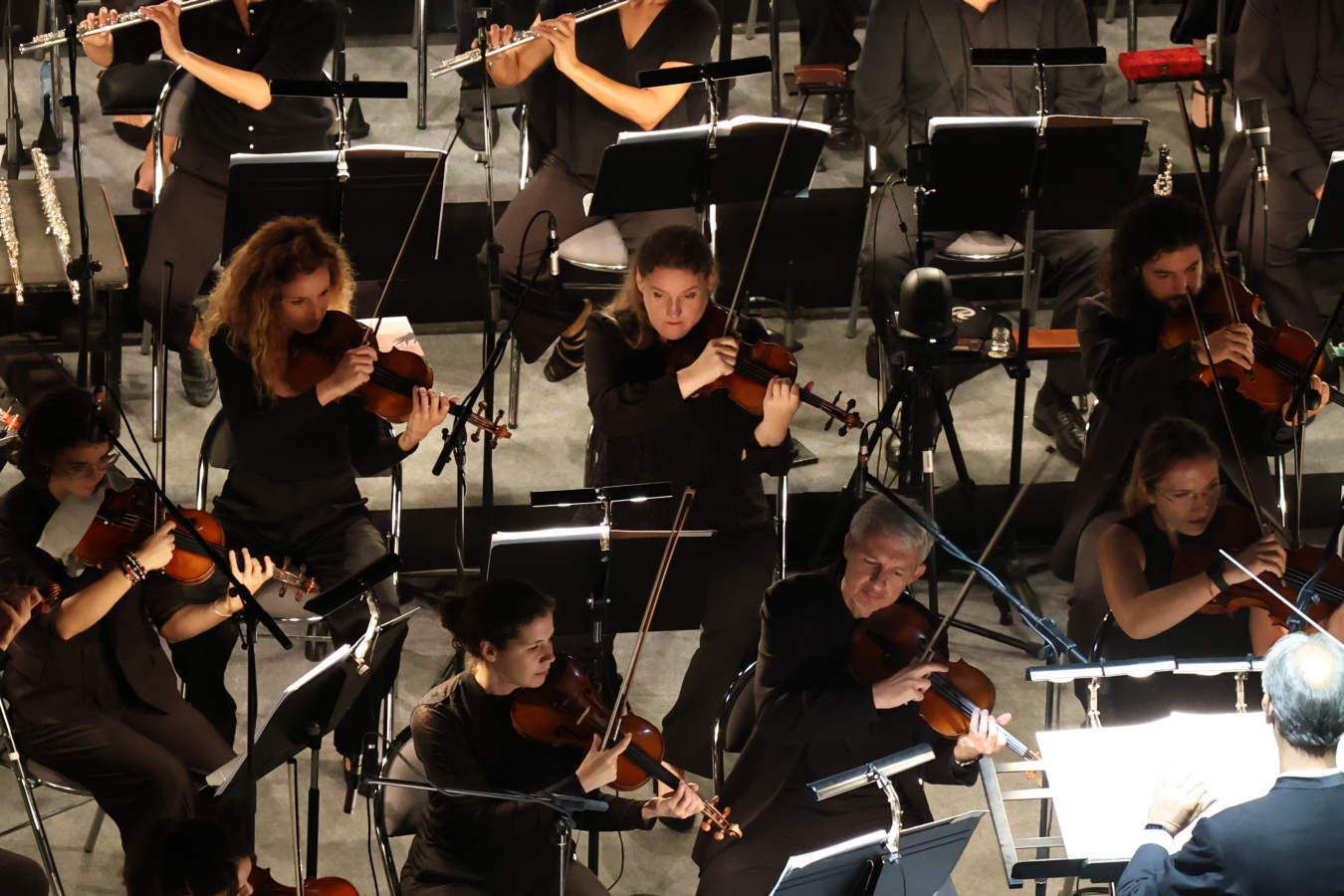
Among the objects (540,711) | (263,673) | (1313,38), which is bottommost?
(263,673)

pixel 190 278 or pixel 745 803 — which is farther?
pixel 190 278

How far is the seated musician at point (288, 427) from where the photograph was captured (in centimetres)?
390

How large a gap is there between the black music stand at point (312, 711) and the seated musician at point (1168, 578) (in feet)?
4.83

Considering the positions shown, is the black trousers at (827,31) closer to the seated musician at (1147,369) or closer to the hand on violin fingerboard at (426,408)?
the seated musician at (1147,369)

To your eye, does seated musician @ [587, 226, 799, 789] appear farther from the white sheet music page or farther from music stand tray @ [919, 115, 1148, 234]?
the white sheet music page

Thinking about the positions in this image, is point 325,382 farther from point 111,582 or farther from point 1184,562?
point 1184,562

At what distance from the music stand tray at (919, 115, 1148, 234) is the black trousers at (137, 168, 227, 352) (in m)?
1.92

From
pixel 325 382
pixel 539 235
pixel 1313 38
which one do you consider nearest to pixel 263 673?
pixel 325 382

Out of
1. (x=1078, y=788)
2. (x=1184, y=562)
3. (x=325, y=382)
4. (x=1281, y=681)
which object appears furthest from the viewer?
(x=325, y=382)

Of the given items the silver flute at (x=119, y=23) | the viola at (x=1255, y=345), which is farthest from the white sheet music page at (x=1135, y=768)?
the silver flute at (x=119, y=23)

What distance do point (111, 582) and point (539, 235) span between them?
177 cm

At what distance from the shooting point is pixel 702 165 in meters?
4.39

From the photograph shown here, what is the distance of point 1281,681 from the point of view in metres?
2.58

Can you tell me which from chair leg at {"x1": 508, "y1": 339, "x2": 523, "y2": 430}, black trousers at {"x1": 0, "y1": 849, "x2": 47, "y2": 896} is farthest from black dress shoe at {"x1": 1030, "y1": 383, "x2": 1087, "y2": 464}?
black trousers at {"x1": 0, "y1": 849, "x2": 47, "y2": 896}
